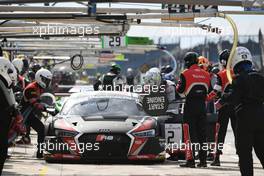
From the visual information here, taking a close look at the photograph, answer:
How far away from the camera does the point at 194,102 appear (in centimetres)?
1440

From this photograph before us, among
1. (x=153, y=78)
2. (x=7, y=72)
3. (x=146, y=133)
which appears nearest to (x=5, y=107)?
(x=7, y=72)

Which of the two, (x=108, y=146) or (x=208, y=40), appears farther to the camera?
(x=208, y=40)

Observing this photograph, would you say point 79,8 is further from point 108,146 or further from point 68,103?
point 108,146

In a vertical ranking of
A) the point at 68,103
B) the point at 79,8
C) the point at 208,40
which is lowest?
the point at 208,40

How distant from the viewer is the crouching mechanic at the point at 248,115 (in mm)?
10742

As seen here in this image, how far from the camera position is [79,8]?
16562mm

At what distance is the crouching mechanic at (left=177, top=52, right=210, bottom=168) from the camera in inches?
566

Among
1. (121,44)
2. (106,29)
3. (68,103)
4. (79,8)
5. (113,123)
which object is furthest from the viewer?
(121,44)

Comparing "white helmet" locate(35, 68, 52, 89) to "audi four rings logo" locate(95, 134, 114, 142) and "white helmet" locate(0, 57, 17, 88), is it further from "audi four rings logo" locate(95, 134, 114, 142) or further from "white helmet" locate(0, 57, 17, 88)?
"white helmet" locate(0, 57, 17, 88)

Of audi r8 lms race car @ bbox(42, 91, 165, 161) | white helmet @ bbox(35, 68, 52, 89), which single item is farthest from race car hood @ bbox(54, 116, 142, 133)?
Result: white helmet @ bbox(35, 68, 52, 89)

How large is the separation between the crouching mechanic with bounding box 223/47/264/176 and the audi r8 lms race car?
133 inches

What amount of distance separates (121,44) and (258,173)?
768 inches

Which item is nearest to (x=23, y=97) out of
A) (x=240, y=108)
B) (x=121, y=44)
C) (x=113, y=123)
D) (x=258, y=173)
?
(x=113, y=123)
